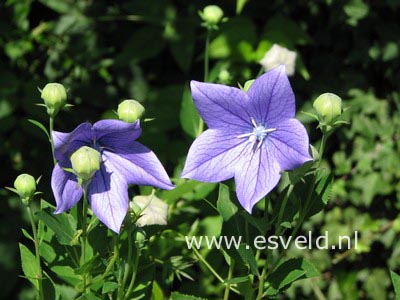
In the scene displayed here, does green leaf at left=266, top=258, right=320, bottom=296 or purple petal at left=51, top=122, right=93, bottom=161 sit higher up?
purple petal at left=51, top=122, right=93, bottom=161

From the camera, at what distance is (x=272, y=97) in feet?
3.48

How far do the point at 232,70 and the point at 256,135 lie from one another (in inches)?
38.8

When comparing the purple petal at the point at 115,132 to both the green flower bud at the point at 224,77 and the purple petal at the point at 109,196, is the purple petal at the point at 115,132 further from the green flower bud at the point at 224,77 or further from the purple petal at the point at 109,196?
the green flower bud at the point at 224,77

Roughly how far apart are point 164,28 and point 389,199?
0.83 meters

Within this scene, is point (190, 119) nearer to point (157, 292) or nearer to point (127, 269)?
point (157, 292)

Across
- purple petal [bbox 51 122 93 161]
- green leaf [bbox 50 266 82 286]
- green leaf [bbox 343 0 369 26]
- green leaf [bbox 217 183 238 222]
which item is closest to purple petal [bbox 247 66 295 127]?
green leaf [bbox 217 183 238 222]

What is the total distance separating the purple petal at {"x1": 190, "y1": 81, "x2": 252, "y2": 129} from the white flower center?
0.04 feet

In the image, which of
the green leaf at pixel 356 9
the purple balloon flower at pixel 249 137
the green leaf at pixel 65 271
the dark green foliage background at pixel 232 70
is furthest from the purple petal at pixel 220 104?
the green leaf at pixel 356 9

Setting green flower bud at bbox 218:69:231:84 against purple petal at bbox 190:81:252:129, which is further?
green flower bud at bbox 218:69:231:84

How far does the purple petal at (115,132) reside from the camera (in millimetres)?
1052

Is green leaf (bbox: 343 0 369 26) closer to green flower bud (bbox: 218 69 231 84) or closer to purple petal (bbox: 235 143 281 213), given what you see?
green flower bud (bbox: 218 69 231 84)

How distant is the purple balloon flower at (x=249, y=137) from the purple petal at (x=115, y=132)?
0.27 feet

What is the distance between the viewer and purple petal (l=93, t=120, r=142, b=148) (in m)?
1.05

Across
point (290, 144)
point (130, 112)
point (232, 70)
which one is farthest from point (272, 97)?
point (232, 70)
